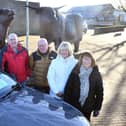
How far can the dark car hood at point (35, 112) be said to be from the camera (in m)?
4.47

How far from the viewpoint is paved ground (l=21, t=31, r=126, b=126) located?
780 cm

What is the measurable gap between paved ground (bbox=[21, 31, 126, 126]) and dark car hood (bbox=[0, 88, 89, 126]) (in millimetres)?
2408

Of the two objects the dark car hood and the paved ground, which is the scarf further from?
the paved ground

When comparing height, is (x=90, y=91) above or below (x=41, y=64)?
below

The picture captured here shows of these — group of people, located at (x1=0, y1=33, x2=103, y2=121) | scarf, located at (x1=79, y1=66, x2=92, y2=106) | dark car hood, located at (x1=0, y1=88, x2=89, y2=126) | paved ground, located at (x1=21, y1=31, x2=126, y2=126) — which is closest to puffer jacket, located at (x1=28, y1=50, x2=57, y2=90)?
group of people, located at (x1=0, y1=33, x2=103, y2=121)

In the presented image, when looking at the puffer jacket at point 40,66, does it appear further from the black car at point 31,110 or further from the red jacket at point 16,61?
the black car at point 31,110

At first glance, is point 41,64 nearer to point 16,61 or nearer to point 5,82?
point 16,61

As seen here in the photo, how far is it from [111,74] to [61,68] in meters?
6.15

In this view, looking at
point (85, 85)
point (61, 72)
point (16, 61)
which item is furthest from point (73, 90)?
point (16, 61)

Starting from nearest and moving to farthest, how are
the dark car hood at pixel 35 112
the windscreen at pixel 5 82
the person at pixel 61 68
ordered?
1. the dark car hood at pixel 35 112
2. the windscreen at pixel 5 82
3. the person at pixel 61 68

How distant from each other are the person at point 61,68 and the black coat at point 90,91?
5.4 inches

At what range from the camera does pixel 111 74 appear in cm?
1205

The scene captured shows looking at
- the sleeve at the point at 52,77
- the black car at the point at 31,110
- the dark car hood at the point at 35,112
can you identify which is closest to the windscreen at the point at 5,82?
the black car at the point at 31,110

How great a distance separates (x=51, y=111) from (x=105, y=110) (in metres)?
3.63
